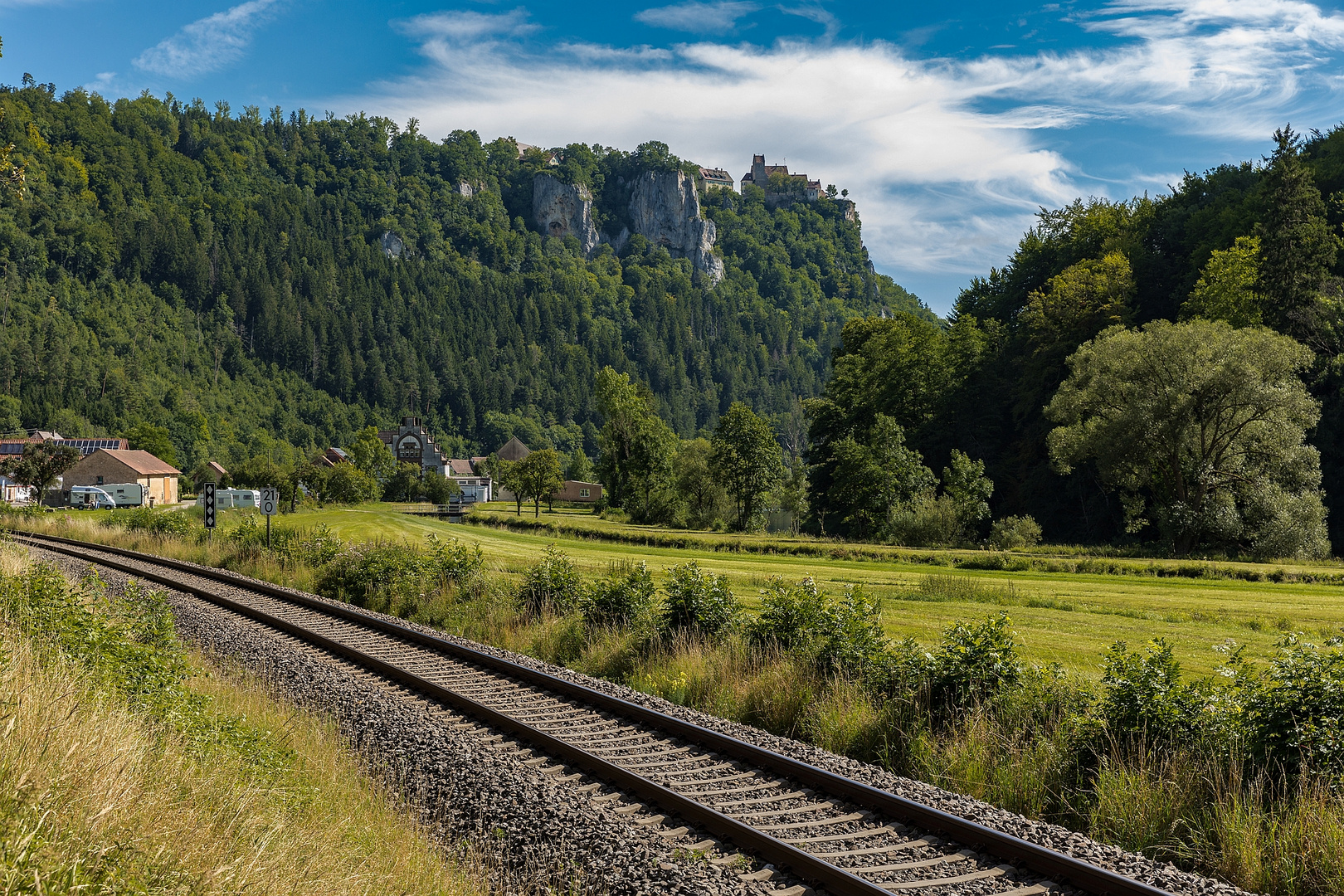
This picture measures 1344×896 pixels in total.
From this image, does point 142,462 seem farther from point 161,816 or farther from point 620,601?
point 161,816

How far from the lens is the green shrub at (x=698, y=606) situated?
14.1 metres

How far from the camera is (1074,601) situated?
947 inches

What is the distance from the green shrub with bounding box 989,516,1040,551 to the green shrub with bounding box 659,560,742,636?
3515 cm

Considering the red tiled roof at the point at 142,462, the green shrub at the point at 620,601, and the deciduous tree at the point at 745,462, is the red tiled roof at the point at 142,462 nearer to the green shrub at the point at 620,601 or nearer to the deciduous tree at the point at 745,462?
the deciduous tree at the point at 745,462

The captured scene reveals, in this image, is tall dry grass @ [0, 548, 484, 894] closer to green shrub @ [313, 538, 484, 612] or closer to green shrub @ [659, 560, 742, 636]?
green shrub @ [659, 560, 742, 636]

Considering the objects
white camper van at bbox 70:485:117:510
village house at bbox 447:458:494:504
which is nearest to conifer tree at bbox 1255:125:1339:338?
white camper van at bbox 70:485:117:510

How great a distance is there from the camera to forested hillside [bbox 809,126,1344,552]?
46.9 m

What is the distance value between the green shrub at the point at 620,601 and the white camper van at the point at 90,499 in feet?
259

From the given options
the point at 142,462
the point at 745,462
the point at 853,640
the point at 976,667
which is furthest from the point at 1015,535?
the point at 142,462

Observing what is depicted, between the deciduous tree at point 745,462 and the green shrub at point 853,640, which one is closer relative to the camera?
the green shrub at point 853,640

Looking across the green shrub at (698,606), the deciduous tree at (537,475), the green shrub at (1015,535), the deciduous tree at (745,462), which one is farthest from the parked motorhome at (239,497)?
the green shrub at (698,606)

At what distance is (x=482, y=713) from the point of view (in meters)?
10.7

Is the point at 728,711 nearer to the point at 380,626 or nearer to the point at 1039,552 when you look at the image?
the point at 380,626

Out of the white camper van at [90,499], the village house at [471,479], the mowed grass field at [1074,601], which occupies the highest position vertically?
the mowed grass field at [1074,601]
